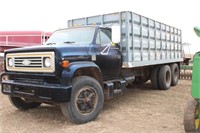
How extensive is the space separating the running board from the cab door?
173 millimetres

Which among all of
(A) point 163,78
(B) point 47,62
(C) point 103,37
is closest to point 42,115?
(B) point 47,62

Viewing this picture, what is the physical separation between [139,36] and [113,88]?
2181 millimetres

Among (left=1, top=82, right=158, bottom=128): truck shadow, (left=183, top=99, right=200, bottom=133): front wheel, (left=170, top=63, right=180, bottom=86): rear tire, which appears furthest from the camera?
(left=170, top=63, right=180, bottom=86): rear tire

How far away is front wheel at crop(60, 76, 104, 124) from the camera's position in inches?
199

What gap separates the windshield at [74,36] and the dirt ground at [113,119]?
5.79ft

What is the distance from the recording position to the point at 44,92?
496cm

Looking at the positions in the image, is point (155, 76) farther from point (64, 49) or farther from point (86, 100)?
point (64, 49)

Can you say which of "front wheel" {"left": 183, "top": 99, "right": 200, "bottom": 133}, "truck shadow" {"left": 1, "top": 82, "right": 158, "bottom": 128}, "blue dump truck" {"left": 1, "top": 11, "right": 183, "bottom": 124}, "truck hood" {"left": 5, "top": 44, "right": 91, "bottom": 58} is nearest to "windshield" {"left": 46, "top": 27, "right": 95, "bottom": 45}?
"blue dump truck" {"left": 1, "top": 11, "right": 183, "bottom": 124}

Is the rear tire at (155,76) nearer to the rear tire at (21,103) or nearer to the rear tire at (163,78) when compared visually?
the rear tire at (163,78)

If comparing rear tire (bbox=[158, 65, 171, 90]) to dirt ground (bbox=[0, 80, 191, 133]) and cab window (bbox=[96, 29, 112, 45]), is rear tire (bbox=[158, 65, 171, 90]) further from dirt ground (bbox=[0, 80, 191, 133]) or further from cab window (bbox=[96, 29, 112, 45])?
cab window (bbox=[96, 29, 112, 45])

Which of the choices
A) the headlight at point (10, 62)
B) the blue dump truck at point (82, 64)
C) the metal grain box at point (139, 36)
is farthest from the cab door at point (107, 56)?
the headlight at point (10, 62)

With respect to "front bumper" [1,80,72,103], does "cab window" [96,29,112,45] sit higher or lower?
higher

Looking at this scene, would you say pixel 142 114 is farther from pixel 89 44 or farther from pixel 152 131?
pixel 89 44

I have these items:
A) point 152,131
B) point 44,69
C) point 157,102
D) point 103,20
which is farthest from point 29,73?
point 157,102
